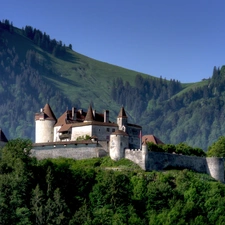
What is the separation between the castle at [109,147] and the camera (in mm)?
92312

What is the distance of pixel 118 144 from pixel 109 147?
1.96 meters

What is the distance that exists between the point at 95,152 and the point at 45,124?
1274 centimetres

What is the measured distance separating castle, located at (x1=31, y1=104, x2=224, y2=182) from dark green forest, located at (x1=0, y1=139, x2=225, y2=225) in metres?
Result: 1.38

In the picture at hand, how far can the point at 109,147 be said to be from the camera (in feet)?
308

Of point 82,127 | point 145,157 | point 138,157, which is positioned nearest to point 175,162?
point 145,157

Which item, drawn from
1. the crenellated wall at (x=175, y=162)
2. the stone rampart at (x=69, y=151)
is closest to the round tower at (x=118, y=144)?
the crenellated wall at (x=175, y=162)

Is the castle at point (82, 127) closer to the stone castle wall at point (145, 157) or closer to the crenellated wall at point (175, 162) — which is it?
the stone castle wall at point (145, 157)

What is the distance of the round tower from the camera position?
303 feet

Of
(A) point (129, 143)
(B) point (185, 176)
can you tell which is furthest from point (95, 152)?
(B) point (185, 176)

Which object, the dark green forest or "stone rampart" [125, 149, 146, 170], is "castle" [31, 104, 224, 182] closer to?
"stone rampart" [125, 149, 146, 170]

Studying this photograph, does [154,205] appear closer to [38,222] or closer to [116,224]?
[116,224]

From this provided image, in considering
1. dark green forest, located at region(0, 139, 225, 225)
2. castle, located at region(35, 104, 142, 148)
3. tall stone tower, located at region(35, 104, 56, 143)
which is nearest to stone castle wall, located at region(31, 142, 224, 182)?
dark green forest, located at region(0, 139, 225, 225)

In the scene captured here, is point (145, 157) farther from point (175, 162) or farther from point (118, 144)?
point (175, 162)

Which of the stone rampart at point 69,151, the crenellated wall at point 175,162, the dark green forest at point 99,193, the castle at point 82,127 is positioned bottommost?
the dark green forest at point 99,193
